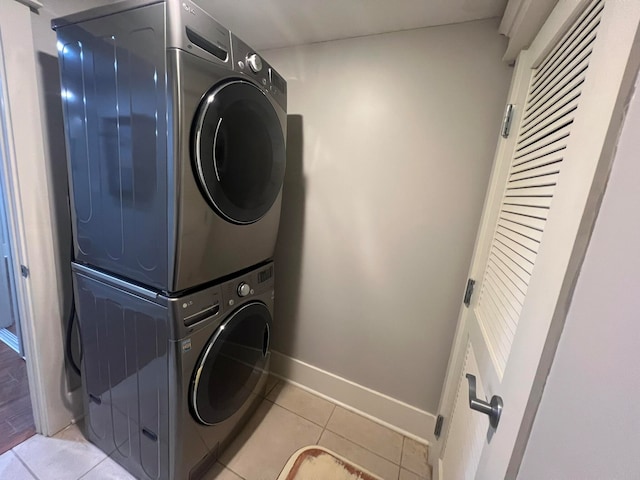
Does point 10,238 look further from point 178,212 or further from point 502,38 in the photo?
point 502,38

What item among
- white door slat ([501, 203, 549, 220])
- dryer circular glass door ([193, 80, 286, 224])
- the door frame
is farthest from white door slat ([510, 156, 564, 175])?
the door frame

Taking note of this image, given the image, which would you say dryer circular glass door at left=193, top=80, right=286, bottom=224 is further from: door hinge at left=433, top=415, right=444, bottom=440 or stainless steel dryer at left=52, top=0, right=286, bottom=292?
door hinge at left=433, top=415, right=444, bottom=440

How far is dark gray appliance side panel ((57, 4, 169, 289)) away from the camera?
0.80 m

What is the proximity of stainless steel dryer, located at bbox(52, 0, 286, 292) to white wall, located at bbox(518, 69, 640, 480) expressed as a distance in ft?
3.06

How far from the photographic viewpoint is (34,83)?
3.56 feet

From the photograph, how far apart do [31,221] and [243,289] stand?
975 millimetres

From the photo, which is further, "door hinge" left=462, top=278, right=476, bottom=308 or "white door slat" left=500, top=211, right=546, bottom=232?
"door hinge" left=462, top=278, right=476, bottom=308

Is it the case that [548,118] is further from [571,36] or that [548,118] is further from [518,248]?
[518,248]

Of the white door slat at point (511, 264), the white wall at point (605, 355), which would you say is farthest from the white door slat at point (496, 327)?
the white wall at point (605, 355)

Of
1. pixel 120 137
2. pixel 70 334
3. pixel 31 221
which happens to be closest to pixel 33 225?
pixel 31 221

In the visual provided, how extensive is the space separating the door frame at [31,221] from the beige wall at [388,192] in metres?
1.09

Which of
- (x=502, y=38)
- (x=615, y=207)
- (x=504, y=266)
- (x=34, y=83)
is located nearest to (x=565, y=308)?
(x=615, y=207)

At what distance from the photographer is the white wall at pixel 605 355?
0.96 feet

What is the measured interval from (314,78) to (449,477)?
1.98 m
